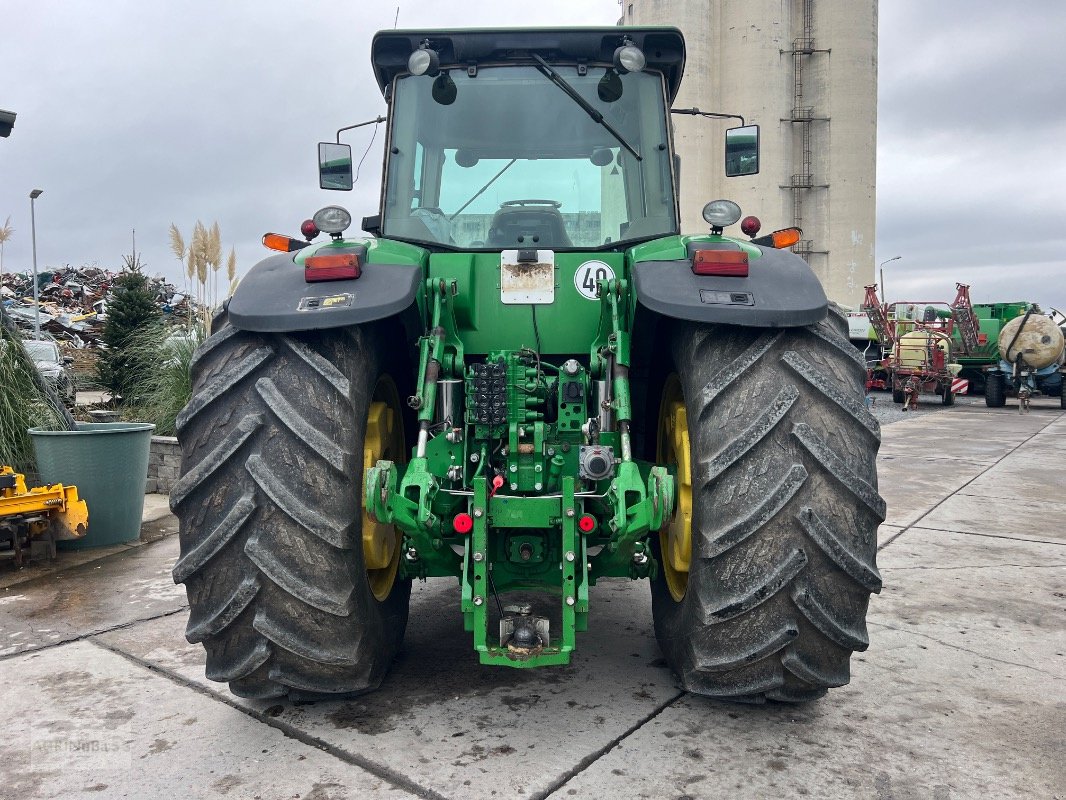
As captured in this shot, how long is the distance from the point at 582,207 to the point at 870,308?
21181mm

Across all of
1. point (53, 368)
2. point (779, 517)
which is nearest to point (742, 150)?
point (779, 517)

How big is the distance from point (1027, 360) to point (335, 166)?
19659mm

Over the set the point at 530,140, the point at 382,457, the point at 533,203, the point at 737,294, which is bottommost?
the point at 382,457

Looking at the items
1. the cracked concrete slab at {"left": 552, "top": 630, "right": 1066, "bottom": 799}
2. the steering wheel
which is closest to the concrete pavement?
the cracked concrete slab at {"left": 552, "top": 630, "right": 1066, "bottom": 799}

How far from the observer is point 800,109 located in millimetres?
34938

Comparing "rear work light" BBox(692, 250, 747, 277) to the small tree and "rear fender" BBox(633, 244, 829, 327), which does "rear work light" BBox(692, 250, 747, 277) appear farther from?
the small tree

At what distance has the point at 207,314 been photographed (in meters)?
9.68

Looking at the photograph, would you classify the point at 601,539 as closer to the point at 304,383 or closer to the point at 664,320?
the point at 664,320

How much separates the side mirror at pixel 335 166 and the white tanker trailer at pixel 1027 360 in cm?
1871

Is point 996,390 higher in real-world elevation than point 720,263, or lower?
lower

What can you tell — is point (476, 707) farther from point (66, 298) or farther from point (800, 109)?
point (800, 109)

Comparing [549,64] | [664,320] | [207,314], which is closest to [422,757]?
[664,320]

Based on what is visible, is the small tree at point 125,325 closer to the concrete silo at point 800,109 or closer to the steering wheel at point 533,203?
the steering wheel at point 533,203

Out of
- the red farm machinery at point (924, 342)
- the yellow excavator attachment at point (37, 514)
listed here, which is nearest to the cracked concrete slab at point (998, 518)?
the yellow excavator attachment at point (37, 514)
